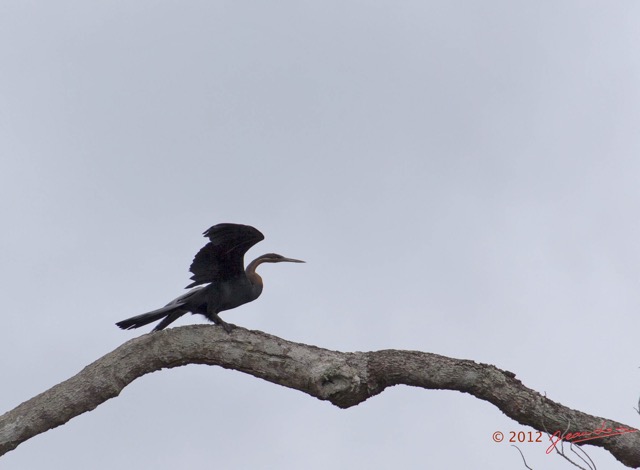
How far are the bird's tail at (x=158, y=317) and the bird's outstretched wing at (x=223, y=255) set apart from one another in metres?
0.23

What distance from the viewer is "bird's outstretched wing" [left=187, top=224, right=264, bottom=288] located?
6270 mm

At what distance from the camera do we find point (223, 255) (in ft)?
21.6

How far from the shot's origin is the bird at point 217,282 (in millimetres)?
6309

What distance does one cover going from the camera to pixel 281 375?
5477 millimetres

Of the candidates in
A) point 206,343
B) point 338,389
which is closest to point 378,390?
point 338,389

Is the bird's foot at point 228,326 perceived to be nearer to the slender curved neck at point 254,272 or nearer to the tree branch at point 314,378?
the tree branch at point 314,378

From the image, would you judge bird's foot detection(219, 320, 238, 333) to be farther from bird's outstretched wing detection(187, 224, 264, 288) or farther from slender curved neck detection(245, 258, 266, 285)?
slender curved neck detection(245, 258, 266, 285)

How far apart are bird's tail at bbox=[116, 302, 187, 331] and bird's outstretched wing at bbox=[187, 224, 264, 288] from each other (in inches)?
9.0

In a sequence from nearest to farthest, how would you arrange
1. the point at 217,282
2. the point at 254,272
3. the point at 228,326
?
1. the point at 228,326
2. the point at 217,282
3. the point at 254,272

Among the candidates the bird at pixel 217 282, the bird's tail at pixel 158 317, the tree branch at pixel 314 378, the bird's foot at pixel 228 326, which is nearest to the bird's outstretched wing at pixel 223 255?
the bird at pixel 217 282

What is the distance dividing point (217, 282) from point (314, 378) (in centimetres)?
168

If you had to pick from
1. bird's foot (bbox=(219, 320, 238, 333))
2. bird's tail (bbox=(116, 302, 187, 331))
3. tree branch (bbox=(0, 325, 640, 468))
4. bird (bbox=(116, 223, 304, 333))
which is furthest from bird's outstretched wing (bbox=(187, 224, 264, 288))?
tree branch (bbox=(0, 325, 640, 468))

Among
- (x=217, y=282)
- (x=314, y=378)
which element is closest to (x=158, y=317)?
(x=217, y=282)

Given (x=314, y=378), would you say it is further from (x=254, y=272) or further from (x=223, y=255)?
(x=254, y=272)
